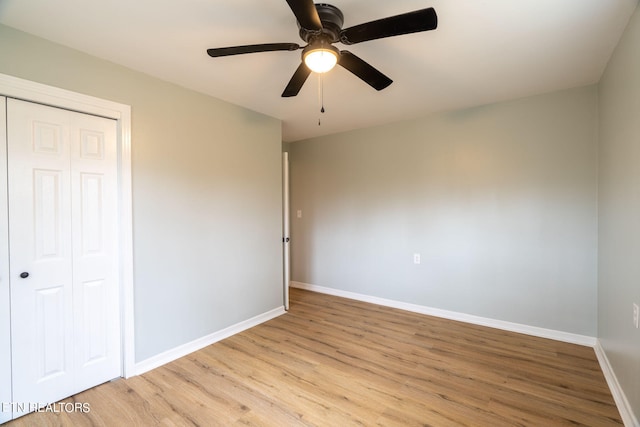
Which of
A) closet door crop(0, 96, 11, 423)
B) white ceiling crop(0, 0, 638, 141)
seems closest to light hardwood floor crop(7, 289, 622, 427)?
closet door crop(0, 96, 11, 423)

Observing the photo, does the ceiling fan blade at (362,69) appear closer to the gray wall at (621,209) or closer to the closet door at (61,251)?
the gray wall at (621,209)

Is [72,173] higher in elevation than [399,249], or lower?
higher

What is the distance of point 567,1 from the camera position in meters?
1.64

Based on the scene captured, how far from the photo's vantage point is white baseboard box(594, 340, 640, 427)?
1762 mm

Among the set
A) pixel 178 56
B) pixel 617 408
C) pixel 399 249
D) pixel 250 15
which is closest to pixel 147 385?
pixel 178 56

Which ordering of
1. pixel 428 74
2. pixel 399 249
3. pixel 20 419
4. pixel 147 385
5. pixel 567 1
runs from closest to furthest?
1. pixel 567 1
2. pixel 20 419
3. pixel 147 385
4. pixel 428 74
5. pixel 399 249

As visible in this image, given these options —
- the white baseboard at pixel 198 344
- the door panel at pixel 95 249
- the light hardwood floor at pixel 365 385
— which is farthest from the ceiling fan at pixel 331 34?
the white baseboard at pixel 198 344

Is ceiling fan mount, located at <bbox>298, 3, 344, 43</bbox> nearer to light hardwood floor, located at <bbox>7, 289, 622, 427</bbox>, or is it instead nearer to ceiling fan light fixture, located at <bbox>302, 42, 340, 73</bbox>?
ceiling fan light fixture, located at <bbox>302, 42, 340, 73</bbox>

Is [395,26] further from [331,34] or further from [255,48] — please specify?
[255,48]

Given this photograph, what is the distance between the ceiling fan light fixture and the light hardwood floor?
216 centimetres

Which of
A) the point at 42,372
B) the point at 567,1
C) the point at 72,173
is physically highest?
the point at 567,1

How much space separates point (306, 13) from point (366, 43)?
0.83 meters

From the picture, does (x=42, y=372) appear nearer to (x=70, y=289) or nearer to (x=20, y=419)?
(x=20, y=419)

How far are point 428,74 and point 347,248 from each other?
2.59 metres
